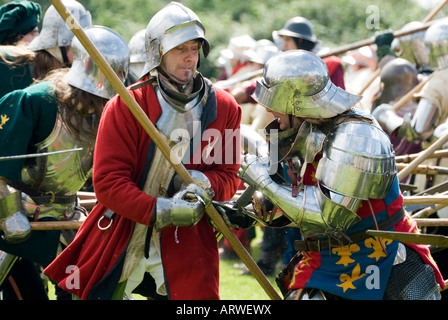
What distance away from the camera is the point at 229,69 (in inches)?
488

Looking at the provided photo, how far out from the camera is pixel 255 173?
13.8ft

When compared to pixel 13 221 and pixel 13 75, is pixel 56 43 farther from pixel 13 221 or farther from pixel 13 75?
pixel 13 221

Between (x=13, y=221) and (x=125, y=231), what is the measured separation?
1031 mm

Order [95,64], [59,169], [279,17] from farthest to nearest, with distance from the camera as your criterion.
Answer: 1. [279,17]
2. [59,169]
3. [95,64]

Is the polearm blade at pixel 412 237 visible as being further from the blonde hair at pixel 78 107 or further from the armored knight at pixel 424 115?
the armored knight at pixel 424 115

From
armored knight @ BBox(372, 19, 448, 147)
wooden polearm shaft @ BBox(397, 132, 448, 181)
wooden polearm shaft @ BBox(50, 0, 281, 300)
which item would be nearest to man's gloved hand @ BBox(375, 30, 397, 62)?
armored knight @ BBox(372, 19, 448, 147)

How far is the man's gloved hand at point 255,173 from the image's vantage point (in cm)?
415

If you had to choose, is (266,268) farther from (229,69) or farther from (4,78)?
(229,69)

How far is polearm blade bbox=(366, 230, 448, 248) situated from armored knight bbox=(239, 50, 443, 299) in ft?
0.50

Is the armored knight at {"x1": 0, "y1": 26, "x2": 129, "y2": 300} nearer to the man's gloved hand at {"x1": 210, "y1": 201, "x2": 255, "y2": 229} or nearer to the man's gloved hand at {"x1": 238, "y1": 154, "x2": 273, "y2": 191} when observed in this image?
the man's gloved hand at {"x1": 210, "y1": 201, "x2": 255, "y2": 229}

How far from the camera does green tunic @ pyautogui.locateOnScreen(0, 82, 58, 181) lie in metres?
4.91

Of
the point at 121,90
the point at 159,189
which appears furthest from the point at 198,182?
the point at 121,90
